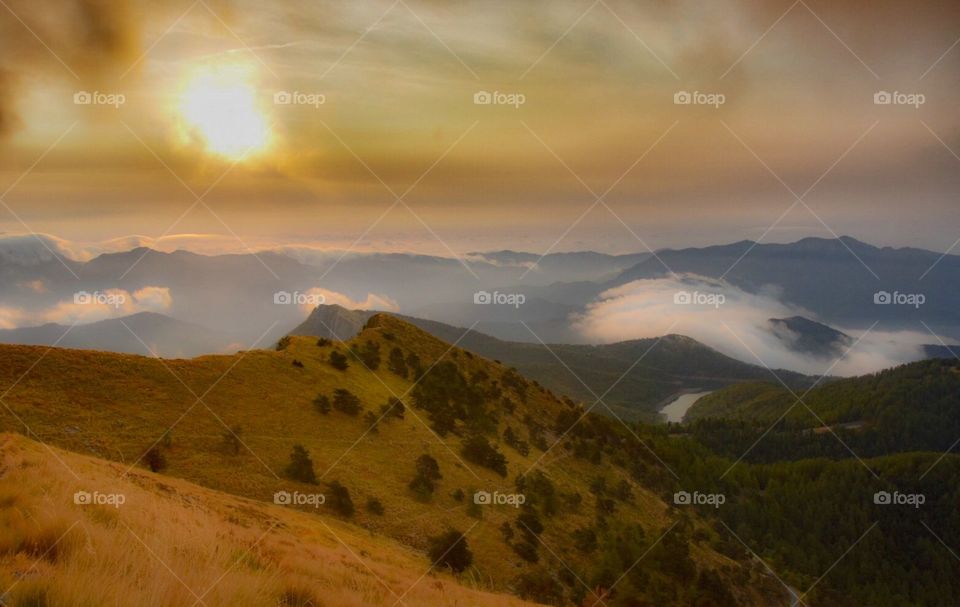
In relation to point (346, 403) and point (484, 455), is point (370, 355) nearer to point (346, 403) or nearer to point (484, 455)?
point (346, 403)

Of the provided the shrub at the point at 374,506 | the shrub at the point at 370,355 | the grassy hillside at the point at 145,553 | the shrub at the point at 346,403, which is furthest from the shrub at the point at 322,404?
the grassy hillside at the point at 145,553

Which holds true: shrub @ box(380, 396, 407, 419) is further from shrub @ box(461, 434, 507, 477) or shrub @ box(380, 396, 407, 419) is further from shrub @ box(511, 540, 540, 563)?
shrub @ box(511, 540, 540, 563)

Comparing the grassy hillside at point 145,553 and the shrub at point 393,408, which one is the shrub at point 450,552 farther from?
the shrub at point 393,408

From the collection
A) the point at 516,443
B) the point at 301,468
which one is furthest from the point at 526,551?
the point at 516,443

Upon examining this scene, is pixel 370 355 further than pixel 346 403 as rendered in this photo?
Yes

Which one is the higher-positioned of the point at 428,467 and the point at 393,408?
the point at 393,408

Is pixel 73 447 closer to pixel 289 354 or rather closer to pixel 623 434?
pixel 289 354
